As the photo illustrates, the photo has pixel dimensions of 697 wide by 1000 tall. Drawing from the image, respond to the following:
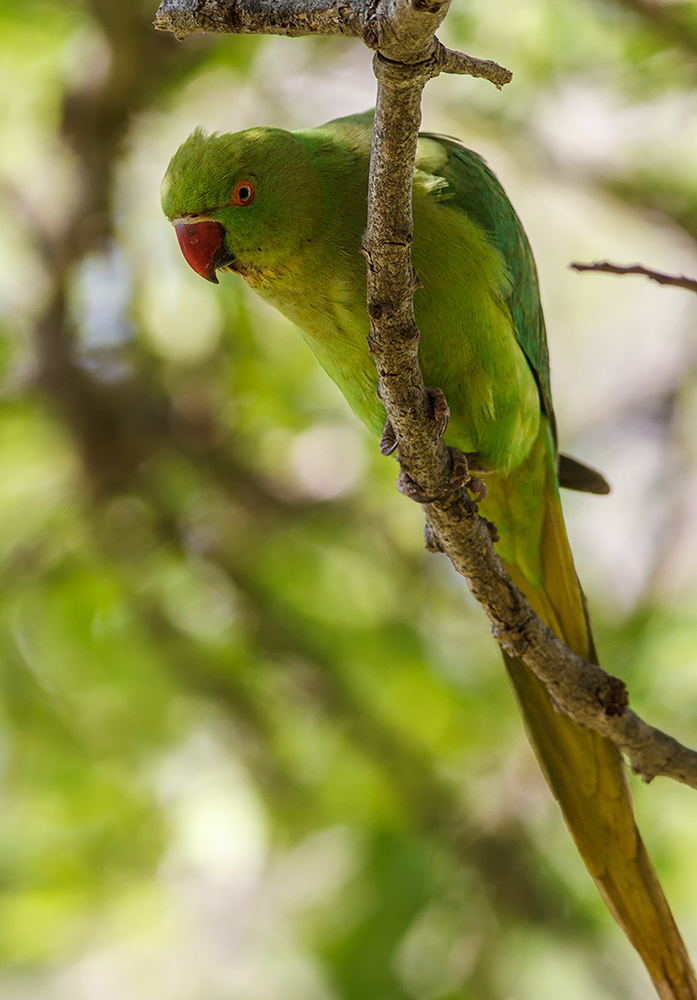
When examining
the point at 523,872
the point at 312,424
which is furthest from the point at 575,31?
the point at 523,872

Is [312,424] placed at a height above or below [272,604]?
above

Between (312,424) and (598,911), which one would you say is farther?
(312,424)

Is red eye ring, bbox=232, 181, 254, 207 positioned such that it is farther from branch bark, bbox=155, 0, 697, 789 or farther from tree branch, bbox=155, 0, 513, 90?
tree branch, bbox=155, 0, 513, 90

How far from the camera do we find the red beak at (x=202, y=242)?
2281 mm

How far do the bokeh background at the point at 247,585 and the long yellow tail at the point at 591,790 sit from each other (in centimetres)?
104

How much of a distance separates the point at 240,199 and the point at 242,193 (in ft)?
0.05

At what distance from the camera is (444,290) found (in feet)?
7.28

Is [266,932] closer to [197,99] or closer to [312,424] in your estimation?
[312,424]

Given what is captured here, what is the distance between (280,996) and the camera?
369 centimetres

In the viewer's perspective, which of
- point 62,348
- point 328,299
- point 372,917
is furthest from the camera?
point 62,348

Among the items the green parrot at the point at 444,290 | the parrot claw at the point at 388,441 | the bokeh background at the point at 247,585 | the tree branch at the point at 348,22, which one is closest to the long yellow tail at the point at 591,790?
the green parrot at the point at 444,290

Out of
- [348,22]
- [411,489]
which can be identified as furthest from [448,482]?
[348,22]

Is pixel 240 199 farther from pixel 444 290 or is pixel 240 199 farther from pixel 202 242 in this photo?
pixel 444 290

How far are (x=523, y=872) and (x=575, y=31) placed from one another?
3.40 meters
